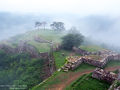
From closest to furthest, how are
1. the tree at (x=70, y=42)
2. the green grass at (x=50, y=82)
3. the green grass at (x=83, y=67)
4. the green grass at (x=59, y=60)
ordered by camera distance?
the green grass at (x=50, y=82) → the green grass at (x=83, y=67) → the green grass at (x=59, y=60) → the tree at (x=70, y=42)

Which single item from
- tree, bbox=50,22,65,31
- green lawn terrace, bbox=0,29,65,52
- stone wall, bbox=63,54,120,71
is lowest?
stone wall, bbox=63,54,120,71

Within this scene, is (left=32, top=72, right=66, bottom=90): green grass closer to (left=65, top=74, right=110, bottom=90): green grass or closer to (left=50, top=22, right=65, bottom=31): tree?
(left=65, top=74, right=110, bottom=90): green grass

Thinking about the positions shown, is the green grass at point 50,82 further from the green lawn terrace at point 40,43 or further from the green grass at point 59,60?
the green lawn terrace at point 40,43

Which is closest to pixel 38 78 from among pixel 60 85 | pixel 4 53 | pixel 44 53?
pixel 44 53

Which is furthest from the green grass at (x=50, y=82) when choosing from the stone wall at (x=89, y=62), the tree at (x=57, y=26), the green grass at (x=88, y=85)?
the tree at (x=57, y=26)

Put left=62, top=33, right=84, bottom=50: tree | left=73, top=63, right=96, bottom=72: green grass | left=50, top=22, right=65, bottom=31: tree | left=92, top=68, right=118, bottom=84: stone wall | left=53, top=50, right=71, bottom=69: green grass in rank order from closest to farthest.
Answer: left=92, top=68, right=118, bottom=84: stone wall, left=73, top=63, right=96, bottom=72: green grass, left=53, top=50, right=71, bottom=69: green grass, left=62, top=33, right=84, bottom=50: tree, left=50, top=22, right=65, bottom=31: tree

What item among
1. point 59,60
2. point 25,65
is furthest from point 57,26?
point 59,60

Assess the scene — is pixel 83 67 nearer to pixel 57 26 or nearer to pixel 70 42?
pixel 70 42

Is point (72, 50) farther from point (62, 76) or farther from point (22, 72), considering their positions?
point (62, 76)

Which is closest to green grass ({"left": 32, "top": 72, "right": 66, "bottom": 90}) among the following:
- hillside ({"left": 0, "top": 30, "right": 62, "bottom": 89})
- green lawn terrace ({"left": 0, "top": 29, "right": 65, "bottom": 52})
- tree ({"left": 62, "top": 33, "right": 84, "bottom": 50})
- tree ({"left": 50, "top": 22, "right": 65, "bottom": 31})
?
hillside ({"left": 0, "top": 30, "right": 62, "bottom": 89})

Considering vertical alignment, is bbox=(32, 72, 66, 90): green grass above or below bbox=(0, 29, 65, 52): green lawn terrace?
below

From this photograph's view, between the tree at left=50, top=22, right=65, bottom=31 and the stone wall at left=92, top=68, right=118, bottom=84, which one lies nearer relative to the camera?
the stone wall at left=92, top=68, right=118, bottom=84
